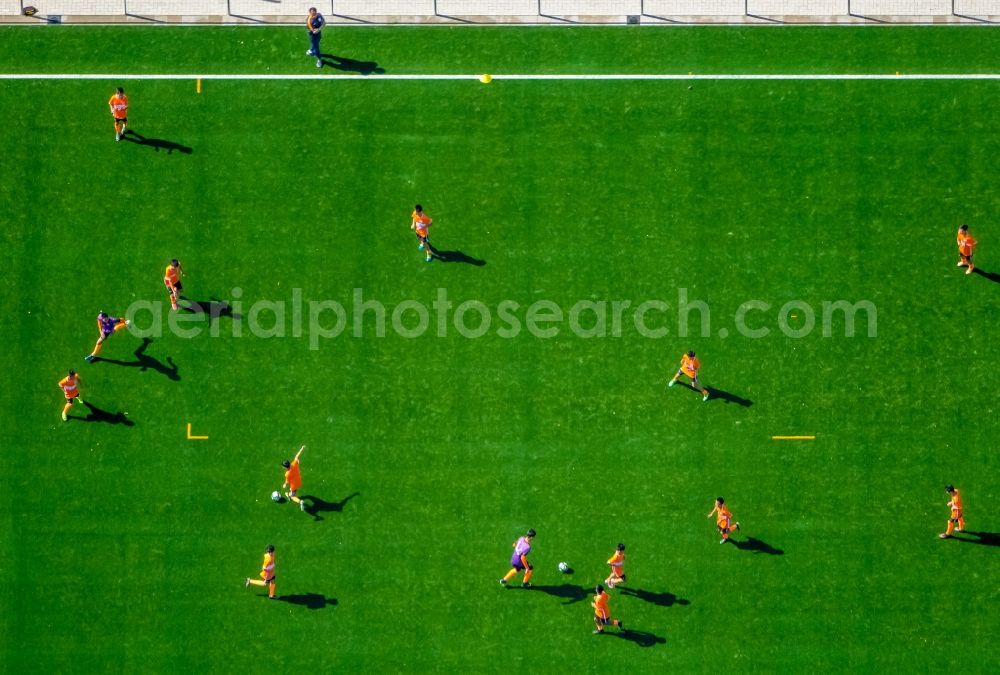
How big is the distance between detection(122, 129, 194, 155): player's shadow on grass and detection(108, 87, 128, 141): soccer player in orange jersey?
23cm

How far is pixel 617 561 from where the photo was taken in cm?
3947

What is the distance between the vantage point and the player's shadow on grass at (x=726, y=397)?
41125 millimetres

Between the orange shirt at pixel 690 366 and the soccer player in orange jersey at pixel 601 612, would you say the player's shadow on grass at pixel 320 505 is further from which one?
the orange shirt at pixel 690 366

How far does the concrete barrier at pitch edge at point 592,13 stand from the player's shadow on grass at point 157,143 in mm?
4062

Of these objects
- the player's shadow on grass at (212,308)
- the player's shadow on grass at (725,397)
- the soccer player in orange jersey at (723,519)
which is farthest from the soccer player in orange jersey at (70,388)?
the soccer player in orange jersey at (723,519)

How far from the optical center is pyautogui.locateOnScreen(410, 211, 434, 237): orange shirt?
135 ft

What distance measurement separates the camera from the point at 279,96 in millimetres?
42719

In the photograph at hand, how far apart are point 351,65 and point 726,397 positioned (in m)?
16.5

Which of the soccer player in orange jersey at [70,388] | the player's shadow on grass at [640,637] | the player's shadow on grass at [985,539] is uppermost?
the soccer player in orange jersey at [70,388]

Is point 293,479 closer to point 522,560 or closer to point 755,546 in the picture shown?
point 522,560

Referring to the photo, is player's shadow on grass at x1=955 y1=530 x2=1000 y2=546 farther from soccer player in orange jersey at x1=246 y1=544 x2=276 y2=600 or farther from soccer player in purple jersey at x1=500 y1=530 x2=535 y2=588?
soccer player in orange jersey at x1=246 y1=544 x2=276 y2=600

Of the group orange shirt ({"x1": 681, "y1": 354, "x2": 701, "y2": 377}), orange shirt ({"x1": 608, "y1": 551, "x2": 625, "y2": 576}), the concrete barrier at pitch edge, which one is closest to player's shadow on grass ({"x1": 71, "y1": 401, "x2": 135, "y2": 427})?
the concrete barrier at pitch edge

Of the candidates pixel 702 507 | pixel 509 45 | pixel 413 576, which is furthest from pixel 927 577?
pixel 509 45

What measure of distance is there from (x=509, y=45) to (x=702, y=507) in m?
16.5
